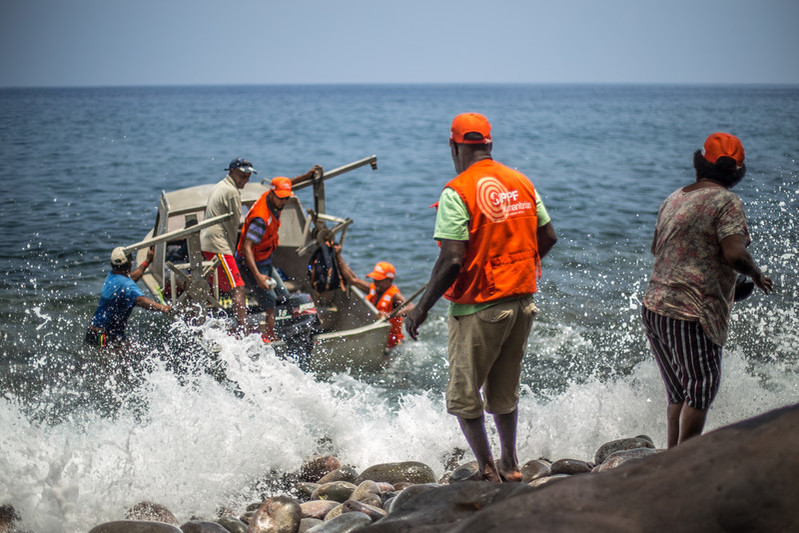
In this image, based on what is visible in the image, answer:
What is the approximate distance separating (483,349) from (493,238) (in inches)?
23.2

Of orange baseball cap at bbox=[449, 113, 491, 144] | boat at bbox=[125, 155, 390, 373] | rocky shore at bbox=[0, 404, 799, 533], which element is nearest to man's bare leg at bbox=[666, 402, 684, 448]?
rocky shore at bbox=[0, 404, 799, 533]

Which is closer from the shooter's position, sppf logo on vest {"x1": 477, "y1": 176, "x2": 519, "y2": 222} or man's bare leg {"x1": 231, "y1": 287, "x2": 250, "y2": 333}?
sppf logo on vest {"x1": 477, "y1": 176, "x2": 519, "y2": 222}

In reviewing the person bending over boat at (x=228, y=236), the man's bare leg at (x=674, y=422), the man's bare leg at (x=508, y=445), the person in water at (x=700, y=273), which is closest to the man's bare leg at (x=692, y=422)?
the person in water at (x=700, y=273)

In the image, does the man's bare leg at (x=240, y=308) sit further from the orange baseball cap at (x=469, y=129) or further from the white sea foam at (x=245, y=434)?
the orange baseball cap at (x=469, y=129)

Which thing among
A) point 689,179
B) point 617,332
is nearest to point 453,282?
point 617,332

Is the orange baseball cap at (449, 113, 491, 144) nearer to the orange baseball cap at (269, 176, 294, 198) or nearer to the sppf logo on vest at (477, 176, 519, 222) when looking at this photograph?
the sppf logo on vest at (477, 176, 519, 222)

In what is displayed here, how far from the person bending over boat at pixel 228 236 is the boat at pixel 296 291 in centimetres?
18

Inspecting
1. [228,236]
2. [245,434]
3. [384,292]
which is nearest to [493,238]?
[245,434]

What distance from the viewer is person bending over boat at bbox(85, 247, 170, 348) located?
732 centimetres

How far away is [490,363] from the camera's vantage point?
4.08 m

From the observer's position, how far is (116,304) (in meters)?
7.34

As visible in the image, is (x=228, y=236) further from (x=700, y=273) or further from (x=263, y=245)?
(x=700, y=273)

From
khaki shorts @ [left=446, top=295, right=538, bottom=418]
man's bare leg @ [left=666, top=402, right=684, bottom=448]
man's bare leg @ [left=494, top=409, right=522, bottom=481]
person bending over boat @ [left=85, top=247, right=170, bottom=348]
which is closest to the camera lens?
khaki shorts @ [left=446, top=295, right=538, bottom=418]

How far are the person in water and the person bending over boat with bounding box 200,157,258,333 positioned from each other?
16.9 ft
